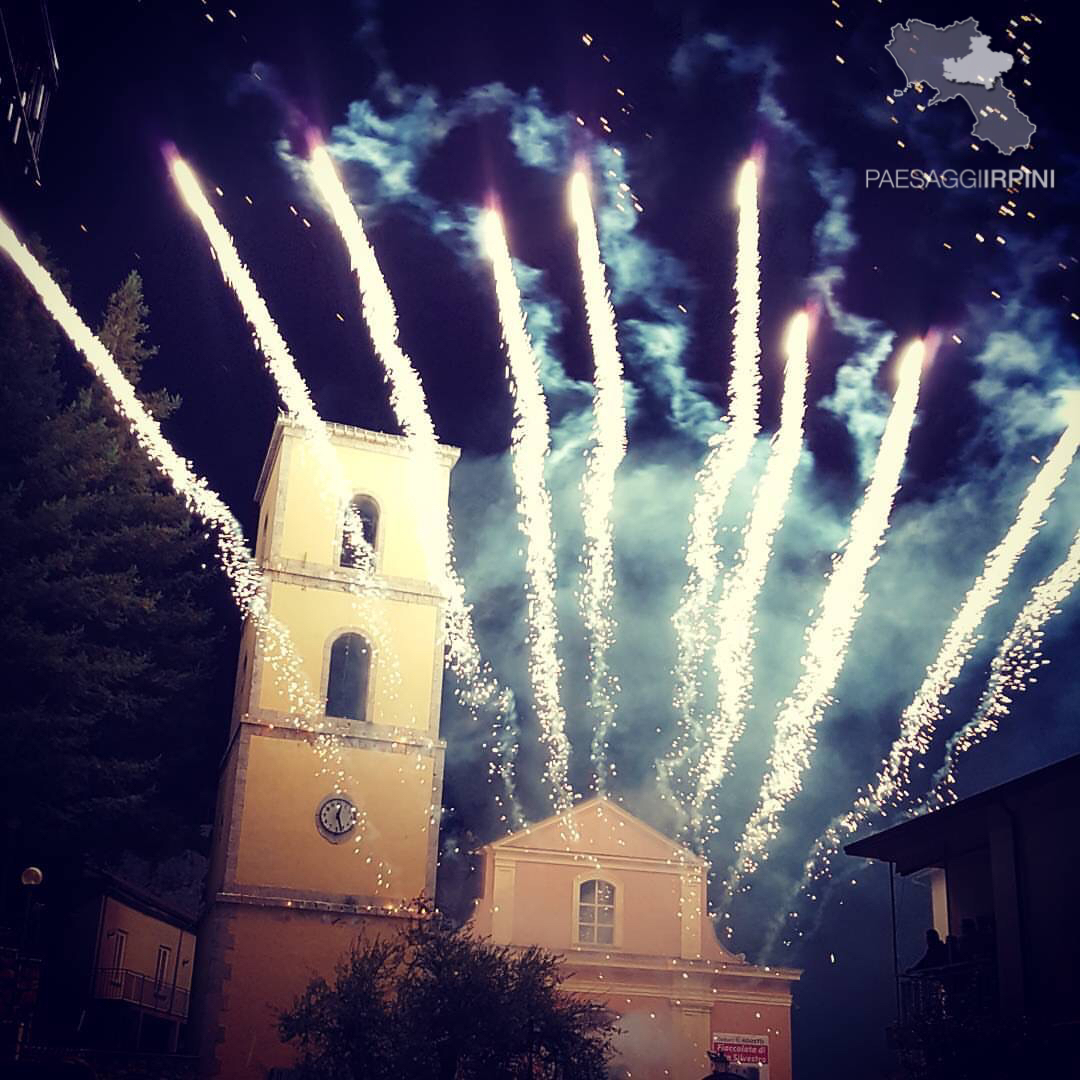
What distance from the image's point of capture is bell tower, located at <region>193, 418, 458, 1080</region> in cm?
3116

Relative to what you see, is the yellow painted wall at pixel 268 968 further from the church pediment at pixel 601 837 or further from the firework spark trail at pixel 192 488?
the church pediment at pixel 601 837

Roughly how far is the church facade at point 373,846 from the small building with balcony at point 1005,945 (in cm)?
1106

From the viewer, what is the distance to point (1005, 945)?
23.0 meters

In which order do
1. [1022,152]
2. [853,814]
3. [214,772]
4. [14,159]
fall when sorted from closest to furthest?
1. [14,159]
2. [1022,152]
3. [214,772]
4. [853,814]

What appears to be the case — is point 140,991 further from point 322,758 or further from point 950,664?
point 950,664

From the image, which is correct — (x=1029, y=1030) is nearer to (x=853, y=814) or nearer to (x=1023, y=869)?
(x=1023, y=869)

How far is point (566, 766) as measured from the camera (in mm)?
42969

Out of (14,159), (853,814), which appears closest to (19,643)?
(14,159)

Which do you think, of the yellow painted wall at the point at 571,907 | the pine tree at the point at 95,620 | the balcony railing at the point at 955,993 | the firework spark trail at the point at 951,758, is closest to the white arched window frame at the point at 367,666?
the pine tree at the point at 95,620

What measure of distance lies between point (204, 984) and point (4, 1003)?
31.9ft

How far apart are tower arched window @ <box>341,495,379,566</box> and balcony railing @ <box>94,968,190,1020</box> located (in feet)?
44.4

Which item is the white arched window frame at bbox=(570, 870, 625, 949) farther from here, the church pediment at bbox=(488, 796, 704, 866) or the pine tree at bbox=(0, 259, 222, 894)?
the pine tree at bbox=(0, 259, 222, 894)

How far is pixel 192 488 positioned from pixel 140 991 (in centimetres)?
1535

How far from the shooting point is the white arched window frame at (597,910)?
3712 centimetres
